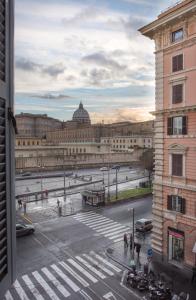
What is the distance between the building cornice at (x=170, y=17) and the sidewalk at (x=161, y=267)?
64.6ft

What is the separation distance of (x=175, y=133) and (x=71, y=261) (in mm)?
14046

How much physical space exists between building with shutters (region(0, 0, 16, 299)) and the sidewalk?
17506 millimetres

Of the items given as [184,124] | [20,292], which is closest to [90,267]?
[20,292]

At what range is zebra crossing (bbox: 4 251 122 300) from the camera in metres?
18.6

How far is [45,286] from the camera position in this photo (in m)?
19.7

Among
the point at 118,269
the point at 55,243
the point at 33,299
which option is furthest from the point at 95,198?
the point at 33,299

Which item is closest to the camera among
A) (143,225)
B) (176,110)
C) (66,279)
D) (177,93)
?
(66,279)

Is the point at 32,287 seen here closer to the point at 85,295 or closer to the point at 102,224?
the point at 85,295

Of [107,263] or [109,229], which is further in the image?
[109,229]

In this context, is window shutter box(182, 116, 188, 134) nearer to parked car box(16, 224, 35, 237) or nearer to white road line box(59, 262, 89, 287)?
white road line box(59, 262, 89, 287)

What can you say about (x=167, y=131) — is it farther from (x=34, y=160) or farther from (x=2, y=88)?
(x=34, y=160)

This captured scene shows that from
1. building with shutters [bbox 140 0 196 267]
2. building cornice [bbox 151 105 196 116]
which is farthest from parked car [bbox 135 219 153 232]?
building cornice [bbox 151 105 196 116]

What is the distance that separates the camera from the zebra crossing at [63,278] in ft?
61.2

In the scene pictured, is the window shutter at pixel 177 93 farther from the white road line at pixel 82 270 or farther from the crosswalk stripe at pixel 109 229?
the crosswalk stripe at pixel 109 229
